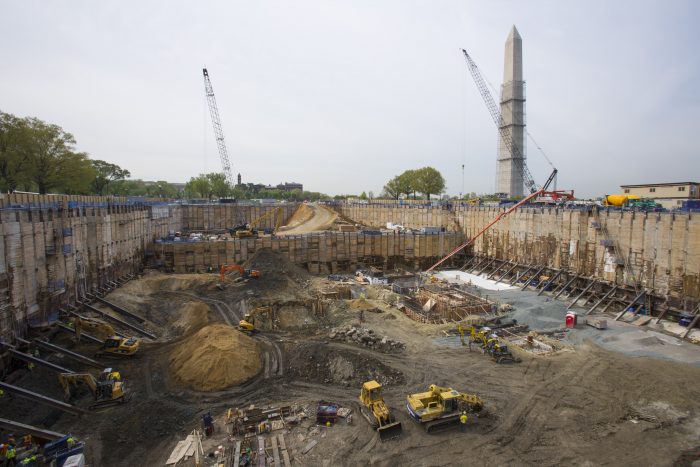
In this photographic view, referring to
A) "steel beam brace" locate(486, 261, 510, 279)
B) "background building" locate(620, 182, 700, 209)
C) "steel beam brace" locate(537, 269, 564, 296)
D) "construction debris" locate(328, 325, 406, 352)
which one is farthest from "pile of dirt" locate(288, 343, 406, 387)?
"background building" locate(620, 182, 700, 209)

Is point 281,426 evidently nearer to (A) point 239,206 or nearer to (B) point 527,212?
(B) point 527,212

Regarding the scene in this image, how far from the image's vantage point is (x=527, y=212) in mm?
37688

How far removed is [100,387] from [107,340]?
434cm

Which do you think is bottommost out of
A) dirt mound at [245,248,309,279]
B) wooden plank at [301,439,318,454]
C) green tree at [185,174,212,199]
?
wooden plank at [301,439,318,454]

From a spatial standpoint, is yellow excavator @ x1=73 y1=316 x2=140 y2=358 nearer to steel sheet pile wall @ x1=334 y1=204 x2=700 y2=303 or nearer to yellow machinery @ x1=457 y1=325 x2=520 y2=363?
yellow machinery @ x1=457 y1=325 x2=520 y2=363

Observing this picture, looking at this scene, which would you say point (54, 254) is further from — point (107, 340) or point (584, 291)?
point (584, 291)

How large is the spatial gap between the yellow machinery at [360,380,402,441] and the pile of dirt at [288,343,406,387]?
7.45ft

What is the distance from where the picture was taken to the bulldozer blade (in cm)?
1352

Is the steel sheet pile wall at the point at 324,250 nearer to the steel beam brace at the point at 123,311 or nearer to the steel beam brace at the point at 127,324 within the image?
the steel beam brace at the point at 123,311

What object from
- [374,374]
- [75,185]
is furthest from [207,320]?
[75,185]

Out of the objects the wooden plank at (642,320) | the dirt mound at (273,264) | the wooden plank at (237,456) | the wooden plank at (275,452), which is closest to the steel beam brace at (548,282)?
the wooden plank at (642,320)

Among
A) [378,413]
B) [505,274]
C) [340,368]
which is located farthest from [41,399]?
[505,274]

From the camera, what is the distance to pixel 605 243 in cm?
2914

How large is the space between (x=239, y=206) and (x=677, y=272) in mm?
57591
